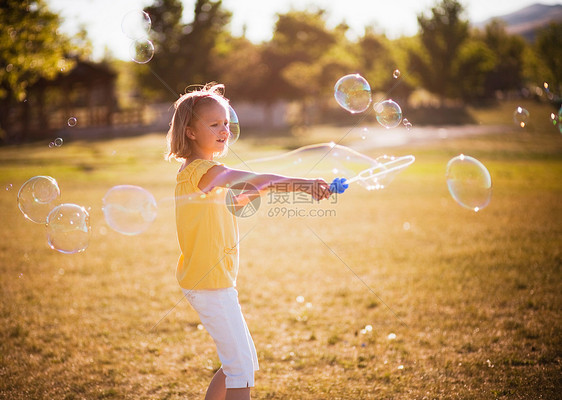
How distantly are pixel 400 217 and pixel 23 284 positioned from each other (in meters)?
7.24

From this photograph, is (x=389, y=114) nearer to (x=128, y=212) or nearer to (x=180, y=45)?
(x=128, y=212)

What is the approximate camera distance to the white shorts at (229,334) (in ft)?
8.82

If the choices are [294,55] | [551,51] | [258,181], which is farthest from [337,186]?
[294,55]

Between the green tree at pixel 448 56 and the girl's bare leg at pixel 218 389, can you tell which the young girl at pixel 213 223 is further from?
the green tree at pixel 448 56

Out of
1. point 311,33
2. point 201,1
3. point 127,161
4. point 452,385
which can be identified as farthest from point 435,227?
point 311,33

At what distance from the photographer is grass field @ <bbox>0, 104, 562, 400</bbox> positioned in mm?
3816

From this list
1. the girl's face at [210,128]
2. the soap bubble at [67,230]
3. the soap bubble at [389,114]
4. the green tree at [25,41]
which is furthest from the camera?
the green tree at [25,41]

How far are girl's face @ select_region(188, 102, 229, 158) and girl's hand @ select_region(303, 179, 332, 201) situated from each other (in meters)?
0.59

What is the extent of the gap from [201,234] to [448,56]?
1619 inches

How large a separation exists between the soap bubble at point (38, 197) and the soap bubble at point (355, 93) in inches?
116

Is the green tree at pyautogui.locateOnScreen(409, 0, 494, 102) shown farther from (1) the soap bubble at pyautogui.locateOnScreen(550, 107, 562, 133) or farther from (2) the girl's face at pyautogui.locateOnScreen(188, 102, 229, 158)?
(2) the girl's face at pyautogui.locateOnScreen(188, 102, 229, 158)

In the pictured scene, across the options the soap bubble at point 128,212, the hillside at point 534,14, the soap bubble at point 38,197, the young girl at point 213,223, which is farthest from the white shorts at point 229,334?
the hillside at point 534,14

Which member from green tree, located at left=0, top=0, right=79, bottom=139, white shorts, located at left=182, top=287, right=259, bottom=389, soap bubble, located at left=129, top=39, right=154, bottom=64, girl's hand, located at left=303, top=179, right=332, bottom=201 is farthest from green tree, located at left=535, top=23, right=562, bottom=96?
white shorts, located at left=182, top=287, right=259, bottom=389

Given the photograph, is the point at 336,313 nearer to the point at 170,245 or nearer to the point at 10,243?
the point at 170,245
